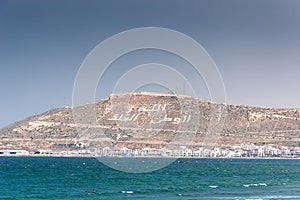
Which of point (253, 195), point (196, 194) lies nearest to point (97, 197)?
point (196, 194)

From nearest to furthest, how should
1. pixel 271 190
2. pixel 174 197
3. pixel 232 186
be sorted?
pixel 174 197, pixel 271 190, pixel 232 186

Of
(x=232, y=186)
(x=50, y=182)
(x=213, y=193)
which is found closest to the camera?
(x=213, y=193)

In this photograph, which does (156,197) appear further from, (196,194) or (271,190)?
(271,190)

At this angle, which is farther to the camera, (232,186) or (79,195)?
(232,186)

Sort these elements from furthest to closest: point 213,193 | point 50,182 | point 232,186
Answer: point 50,182 → point 232,186 → point 213,193

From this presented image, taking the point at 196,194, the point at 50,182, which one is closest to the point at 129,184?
the point at 50,182

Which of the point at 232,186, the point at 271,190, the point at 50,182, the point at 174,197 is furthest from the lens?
the point at 50,182

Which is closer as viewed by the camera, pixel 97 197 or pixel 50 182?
pixel 97 197

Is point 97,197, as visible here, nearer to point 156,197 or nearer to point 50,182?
point 156,197
